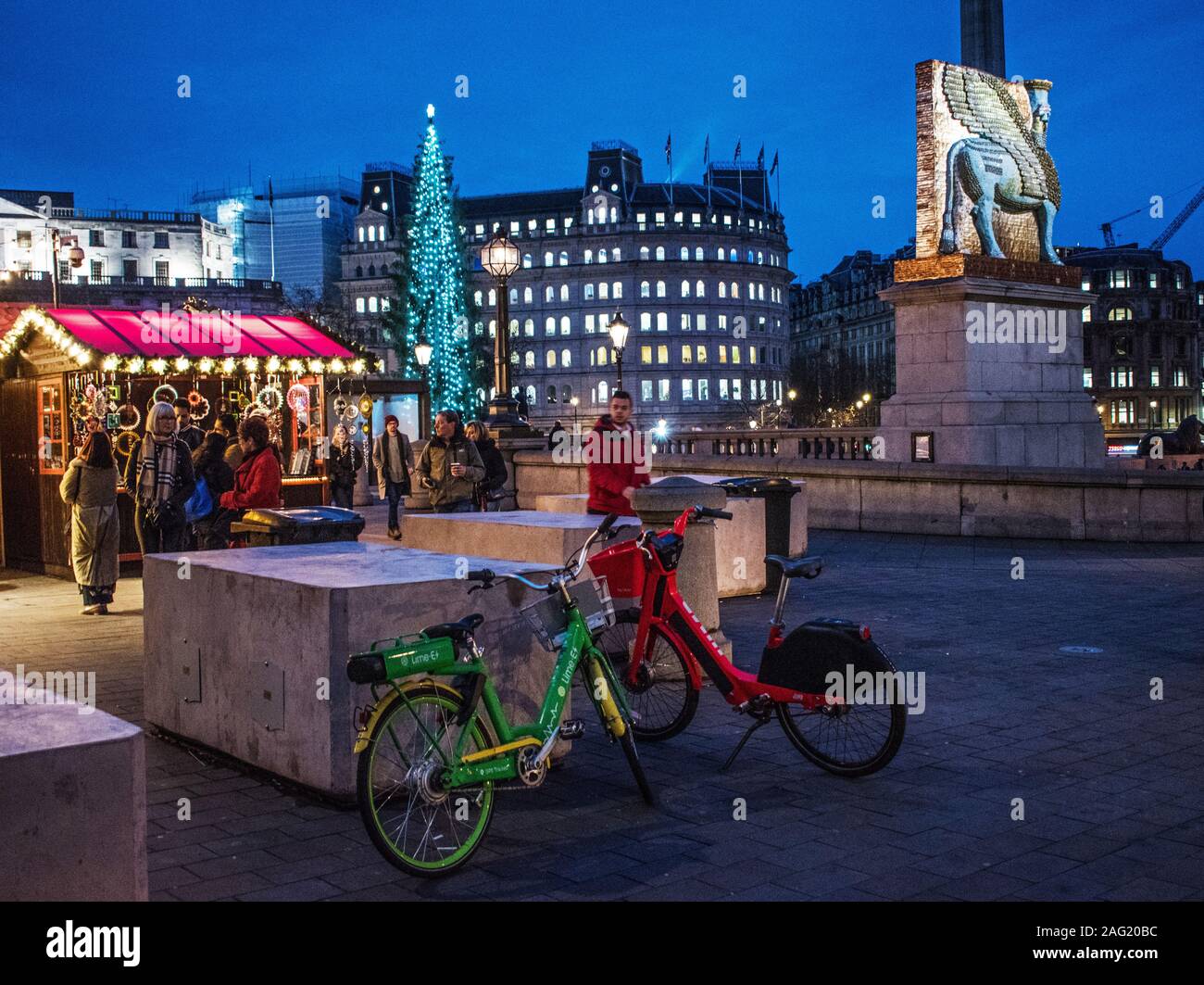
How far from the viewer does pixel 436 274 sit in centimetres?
7275

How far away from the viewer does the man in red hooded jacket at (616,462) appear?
993 centimetres

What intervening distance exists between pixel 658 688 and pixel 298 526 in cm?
365

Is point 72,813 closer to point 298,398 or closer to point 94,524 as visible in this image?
point 94,524

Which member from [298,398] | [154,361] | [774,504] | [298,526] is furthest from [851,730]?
[298,398]

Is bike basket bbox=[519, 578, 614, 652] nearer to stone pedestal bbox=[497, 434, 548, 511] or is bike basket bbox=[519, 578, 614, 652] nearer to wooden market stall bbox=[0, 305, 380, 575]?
wooden market stall bbox=[0, 305, 380, 575]

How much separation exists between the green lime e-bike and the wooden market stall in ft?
41.0

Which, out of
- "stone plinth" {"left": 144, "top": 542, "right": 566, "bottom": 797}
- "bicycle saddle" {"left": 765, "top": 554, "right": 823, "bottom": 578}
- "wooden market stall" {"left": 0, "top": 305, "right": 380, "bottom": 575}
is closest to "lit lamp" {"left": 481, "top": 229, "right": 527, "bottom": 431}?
"wooden market stall" {"left": 0, "top": 305, "right": 380, "bottom": 575}

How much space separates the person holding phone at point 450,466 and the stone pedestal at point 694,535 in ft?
14.2

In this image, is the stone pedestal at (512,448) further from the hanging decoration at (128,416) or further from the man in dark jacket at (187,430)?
the man in dark jacket at (187,430)

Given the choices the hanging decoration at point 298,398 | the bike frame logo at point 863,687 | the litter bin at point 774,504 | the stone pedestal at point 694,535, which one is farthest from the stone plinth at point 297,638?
the hanging decoration at point 298,398

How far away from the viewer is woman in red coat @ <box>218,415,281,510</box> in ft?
40.5
